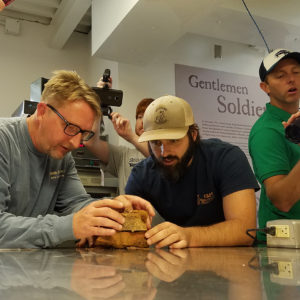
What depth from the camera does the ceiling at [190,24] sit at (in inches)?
106

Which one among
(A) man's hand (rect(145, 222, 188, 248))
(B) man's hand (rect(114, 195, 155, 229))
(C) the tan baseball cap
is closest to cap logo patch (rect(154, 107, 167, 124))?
(C) the tan baseball cap

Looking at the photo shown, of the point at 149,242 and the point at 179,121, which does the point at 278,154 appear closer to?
the point at 179,121

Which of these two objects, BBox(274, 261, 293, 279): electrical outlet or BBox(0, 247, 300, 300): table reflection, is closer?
BBox(0, 247, 300, 300): table reflection

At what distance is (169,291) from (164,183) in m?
1.16

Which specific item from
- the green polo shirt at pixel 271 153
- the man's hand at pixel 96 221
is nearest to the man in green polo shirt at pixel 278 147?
the green polo shirt at pixel 271 153

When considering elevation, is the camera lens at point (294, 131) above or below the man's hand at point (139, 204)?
above

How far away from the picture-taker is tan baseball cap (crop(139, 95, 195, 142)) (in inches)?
60.7

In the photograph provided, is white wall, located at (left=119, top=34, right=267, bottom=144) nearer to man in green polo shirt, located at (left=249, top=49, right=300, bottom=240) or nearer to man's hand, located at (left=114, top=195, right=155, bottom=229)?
man in green polo shirt, located at (left=249, top=49, right=300, bottom=240)

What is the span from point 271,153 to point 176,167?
15.3 inches

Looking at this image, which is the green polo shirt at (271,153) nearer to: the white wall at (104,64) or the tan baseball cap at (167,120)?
the tan baseball cap at (167,120)

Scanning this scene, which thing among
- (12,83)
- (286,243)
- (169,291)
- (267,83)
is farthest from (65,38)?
(169,291)

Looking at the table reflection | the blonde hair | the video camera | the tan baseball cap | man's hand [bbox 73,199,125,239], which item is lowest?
the table reflection

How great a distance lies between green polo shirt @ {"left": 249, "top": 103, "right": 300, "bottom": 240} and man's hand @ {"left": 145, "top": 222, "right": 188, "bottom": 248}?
51cm

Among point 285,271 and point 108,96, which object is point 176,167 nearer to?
point 285,271
